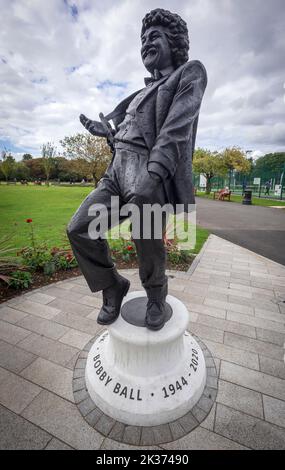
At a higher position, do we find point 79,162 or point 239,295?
point 79,162

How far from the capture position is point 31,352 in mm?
2598

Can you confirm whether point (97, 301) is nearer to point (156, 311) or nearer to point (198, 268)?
point (156, 311)

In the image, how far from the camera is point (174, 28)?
1.89 meters

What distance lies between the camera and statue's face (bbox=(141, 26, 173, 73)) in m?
1.89

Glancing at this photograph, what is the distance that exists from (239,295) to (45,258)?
3831 millimetres

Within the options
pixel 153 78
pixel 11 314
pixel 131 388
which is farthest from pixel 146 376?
pixel 153 78

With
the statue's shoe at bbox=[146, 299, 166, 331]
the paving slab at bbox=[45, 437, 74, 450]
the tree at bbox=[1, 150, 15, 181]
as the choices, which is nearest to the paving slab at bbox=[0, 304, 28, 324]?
the paving slab at bbox=[45, 437, 74, 450]

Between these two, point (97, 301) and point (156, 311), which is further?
point (97, 301)

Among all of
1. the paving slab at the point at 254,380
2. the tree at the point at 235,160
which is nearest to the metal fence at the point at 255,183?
the tree at the point at 235,160

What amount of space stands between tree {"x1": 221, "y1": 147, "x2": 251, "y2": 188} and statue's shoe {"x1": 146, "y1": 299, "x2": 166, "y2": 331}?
104 ft

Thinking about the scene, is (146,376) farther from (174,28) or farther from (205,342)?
(174,28)

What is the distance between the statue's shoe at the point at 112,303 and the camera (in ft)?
7.20

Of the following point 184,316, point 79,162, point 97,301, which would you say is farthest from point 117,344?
point 79,162

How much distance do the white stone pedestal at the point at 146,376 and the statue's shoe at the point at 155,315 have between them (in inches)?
2.0
